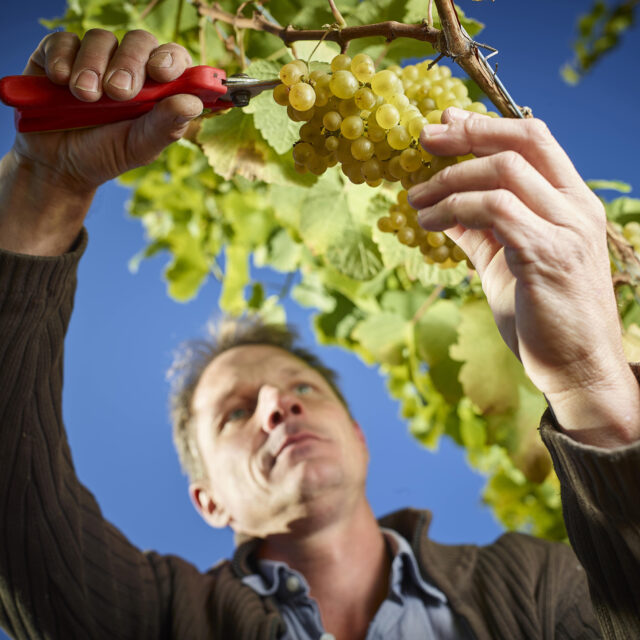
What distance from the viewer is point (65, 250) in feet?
2.26

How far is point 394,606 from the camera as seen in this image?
97 centimetres

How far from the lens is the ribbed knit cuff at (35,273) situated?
0.65 meters

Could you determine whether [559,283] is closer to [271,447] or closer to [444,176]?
[444,176]

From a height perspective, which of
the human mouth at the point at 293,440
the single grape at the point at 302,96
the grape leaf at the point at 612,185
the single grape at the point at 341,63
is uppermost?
the grape leaf at the point at 612,185

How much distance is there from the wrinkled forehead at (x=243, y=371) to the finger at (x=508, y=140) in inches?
30.9

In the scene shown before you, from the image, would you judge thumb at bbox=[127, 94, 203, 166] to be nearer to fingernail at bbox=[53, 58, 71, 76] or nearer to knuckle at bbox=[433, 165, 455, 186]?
fingernail at bbox=[53, 58, 71, 76]

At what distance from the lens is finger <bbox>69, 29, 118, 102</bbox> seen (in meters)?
0.51

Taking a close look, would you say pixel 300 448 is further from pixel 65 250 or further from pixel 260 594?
pixel 65 250

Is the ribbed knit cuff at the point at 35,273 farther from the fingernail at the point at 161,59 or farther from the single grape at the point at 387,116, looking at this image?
the single grape at the point at 387,116

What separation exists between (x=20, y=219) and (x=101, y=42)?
0.21m

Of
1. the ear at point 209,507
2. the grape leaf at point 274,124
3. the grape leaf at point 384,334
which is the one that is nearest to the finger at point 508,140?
the grape leaf at point 274,124

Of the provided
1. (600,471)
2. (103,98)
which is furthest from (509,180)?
(103,98)

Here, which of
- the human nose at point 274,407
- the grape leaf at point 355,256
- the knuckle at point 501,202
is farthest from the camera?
the human nose at point 274,407

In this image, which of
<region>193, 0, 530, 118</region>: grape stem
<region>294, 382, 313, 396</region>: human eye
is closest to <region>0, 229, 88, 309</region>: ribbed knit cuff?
<region>193, 0, 530, 118</region>: grape stem
